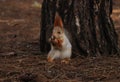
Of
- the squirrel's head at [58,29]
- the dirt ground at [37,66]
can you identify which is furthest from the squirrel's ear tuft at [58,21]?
the dirt ground at [37,66]

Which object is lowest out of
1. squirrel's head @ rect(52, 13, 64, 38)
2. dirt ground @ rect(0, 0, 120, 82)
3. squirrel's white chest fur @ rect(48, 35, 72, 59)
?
dirt ground @ rect(0, 0, 120, 82)

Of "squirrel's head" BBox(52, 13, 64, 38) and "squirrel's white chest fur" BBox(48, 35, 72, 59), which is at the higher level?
"squirrel's head" BBox(52, 13, 64, 38)

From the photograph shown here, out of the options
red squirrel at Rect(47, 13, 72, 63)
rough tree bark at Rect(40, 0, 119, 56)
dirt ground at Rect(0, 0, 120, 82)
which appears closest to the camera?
dirt ground at Rect(0, 0, 120, 82)

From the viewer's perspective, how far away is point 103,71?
5.52 metres

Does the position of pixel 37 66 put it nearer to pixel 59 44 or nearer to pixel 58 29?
pixel 59 44

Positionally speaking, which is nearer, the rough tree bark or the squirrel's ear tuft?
the squirrel's ear tuft

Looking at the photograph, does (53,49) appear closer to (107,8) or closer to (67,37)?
(67,37)

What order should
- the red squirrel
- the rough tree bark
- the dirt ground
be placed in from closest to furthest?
the dirt ground < the red squirrel < the rough tree bark

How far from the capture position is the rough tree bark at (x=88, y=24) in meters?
6.24

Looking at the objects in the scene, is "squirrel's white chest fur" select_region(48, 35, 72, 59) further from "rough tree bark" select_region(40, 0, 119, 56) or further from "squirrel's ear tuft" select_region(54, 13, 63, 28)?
"rough tree bark" select_region(40, 0, 119, 56)

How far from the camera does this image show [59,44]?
→ 5.93 metres

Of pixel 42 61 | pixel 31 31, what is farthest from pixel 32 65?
pixel 31 31

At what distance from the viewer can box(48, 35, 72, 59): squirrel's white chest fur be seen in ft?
19.6

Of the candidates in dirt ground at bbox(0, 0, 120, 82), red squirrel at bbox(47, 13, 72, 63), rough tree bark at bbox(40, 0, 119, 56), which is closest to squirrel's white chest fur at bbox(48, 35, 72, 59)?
red squirrel at bbox(47, 13, 72, 63)
